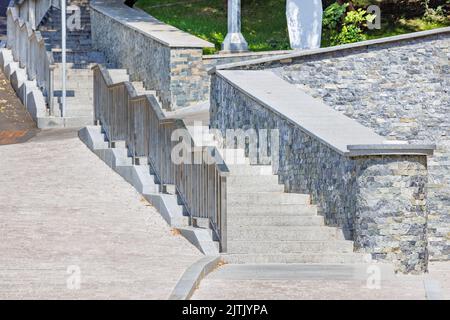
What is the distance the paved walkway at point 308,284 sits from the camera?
15742 mm

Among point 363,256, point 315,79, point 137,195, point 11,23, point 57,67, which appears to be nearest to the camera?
point 363,256

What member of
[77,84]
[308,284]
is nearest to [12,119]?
[77,84]

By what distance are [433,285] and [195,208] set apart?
3.99 meters

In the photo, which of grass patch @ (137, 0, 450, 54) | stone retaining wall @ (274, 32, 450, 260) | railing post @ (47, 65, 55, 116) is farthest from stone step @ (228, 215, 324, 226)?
grass patch @ (137, 0, 450, 54)

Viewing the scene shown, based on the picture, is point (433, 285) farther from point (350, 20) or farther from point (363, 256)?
point (350, 20)

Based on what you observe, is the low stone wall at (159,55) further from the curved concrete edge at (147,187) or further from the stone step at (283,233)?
the stone step at (283,233)

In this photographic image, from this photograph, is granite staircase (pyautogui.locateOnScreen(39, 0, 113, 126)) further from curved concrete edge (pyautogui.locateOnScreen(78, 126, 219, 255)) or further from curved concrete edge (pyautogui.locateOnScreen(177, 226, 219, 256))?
curved concrete edge (pyautogui.locateOnScreen(177, 226, 219, 256))

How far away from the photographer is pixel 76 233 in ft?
61.3

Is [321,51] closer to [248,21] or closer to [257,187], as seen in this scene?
[257,187]

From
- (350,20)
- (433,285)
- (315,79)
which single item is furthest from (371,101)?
(433,285)

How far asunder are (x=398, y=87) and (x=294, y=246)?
29.8 ft

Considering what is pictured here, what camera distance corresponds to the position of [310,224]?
19688mm

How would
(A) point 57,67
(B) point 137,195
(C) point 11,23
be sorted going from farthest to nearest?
(C) point 11,23
(A) point 57,67
(B) point 137,195

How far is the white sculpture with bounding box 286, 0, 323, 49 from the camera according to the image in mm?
31266
